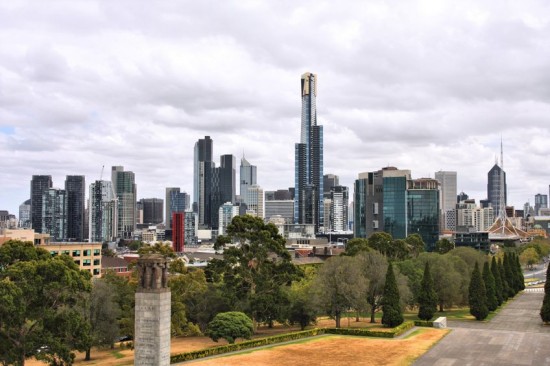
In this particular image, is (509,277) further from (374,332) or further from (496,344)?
(374,332)

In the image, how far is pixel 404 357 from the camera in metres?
56.5

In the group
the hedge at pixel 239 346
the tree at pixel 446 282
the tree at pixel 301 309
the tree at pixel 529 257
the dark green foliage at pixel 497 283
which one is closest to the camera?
the hedge at pixel 239 346

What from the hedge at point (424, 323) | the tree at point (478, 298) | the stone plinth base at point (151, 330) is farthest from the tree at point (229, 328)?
the tree at point (478, 298)

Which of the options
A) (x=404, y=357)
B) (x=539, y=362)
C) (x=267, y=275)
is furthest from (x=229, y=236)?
(x=539, y=362)

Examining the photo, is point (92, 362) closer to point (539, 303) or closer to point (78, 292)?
point (78, 292)

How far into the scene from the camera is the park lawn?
179ft

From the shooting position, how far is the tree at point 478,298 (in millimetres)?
80438

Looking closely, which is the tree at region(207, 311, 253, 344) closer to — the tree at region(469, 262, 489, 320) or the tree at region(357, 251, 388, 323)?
the tree at region(357, 251, 388, 323)

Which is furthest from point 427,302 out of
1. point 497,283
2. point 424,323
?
point 497,283

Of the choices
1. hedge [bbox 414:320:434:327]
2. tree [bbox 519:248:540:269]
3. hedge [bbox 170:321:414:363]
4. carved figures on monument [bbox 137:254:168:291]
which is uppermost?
carved figures on monument [bbox 137:254:168:291]

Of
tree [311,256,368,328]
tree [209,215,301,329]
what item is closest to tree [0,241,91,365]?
tree [209,215,301,329]

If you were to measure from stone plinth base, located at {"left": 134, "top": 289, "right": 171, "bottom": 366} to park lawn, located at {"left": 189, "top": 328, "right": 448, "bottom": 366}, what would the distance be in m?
13.3

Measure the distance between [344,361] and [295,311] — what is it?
72.1 feet

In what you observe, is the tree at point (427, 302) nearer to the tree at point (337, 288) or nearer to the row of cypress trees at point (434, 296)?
the row of cypress trees at point (434, 296)
